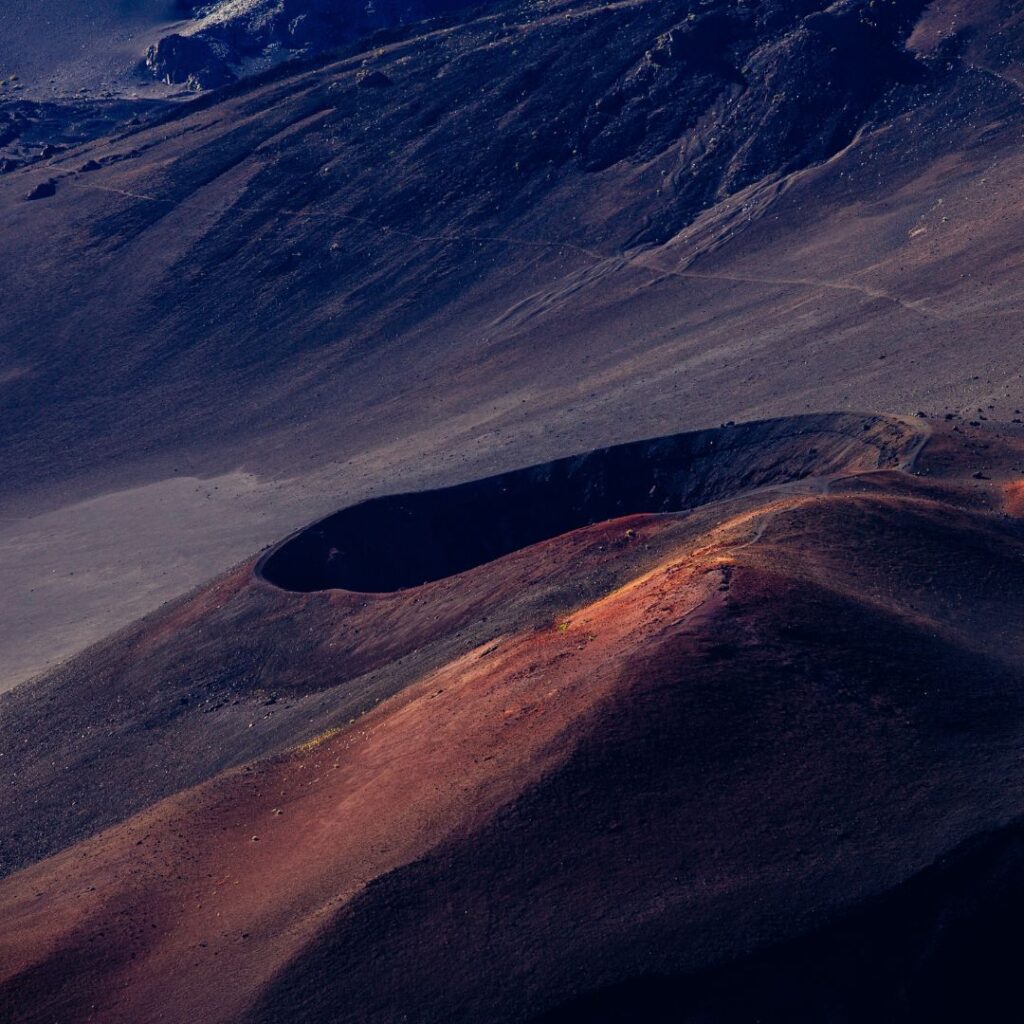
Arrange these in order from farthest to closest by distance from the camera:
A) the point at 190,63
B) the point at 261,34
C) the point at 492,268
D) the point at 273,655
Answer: the point at 190,63 → the point at 261,34 → the point at 492,268 → the point at 273,655

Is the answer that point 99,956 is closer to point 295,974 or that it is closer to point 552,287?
point 295,974

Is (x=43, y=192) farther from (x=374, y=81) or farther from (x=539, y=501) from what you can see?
(x=539, y=501)

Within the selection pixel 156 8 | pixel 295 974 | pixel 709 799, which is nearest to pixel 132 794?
pixel 295 974

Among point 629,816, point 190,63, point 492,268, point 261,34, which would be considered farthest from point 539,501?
point 190,63

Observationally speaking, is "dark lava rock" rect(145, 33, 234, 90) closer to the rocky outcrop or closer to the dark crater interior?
the rocky outcrop

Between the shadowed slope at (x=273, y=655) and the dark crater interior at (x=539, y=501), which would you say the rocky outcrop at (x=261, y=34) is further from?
the shadowed slope at (x=273, y=655)

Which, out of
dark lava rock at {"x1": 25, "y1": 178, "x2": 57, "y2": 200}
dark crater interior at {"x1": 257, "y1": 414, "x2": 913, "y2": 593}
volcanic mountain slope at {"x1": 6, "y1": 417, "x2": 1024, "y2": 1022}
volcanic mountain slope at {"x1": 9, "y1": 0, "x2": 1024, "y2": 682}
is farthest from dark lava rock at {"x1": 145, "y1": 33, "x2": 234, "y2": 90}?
volcanic mountain slope at {"x1": 6, "y1": 417, "x2": 1024, "y2": 1022}
